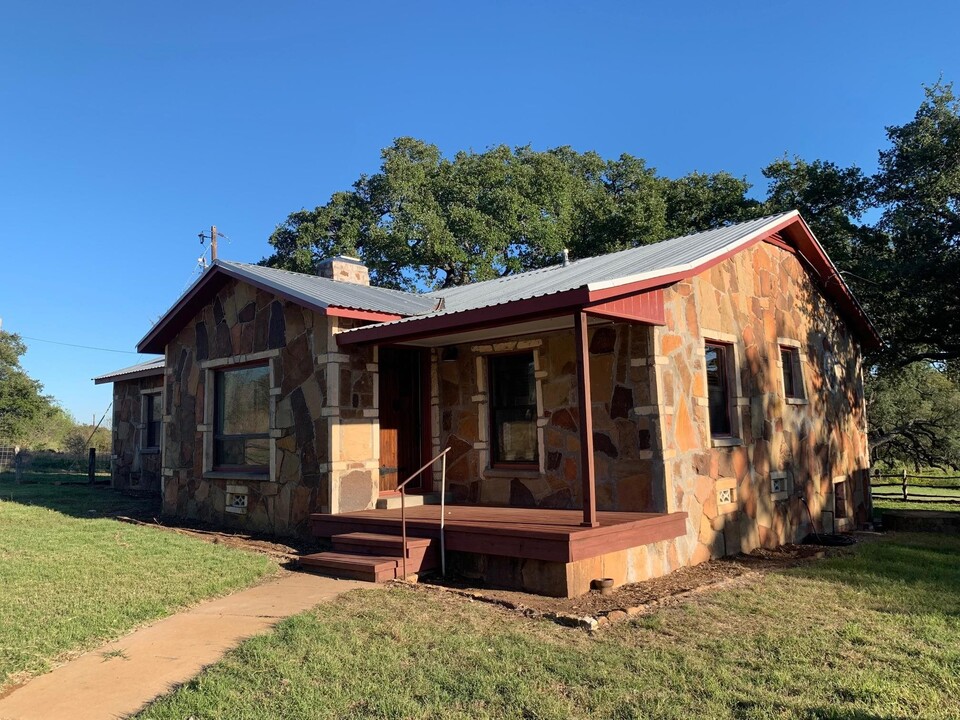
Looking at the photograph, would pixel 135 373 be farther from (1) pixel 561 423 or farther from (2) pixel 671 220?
(2) pixel 671 220

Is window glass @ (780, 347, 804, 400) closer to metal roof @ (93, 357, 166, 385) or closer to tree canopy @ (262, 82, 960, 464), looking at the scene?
tree canopy @ (262, 82, 960, 464)

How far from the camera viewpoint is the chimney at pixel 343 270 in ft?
42.0

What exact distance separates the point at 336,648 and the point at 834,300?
11207mm

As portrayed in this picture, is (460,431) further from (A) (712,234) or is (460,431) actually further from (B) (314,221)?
(B) (314,221)

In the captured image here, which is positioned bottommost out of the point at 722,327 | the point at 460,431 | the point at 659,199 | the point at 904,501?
the point at 904,501

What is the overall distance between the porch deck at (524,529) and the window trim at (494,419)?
0.67 m

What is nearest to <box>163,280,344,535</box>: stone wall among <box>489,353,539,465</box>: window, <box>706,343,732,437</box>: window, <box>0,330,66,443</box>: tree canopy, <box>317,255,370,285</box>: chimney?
<box>317,255,370,285</box>: chimney

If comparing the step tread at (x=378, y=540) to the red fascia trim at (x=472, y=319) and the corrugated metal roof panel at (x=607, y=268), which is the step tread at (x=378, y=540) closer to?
the red fascia trim at (x=472, y=319)

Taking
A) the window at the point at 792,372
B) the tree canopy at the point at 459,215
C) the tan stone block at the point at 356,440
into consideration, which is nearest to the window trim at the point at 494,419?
the tan stone block at the point at 356,440

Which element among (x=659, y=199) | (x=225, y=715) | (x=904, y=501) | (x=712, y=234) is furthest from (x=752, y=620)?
(x=659, y=199)

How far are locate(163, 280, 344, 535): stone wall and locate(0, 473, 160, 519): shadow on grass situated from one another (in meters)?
1.34

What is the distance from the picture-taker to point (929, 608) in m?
6.22

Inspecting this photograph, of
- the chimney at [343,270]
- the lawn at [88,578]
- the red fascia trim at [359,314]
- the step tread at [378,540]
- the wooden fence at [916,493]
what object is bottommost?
the wooden fence at [916,493]

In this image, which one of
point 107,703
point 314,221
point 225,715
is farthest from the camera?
point 314,221
